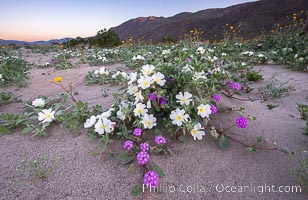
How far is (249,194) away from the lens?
1.26 metres

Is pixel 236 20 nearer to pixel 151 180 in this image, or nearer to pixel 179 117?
pixel 179 117

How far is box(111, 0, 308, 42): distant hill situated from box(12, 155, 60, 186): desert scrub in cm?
2781

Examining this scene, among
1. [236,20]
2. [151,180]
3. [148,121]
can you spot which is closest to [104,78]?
→ [148,121]

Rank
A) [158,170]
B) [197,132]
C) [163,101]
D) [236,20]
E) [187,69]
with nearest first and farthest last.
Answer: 1. [158,170]
2. [197,132]
3. [163,101]
4. [187,69]
5. [236,20]

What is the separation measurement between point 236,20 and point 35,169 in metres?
48.4

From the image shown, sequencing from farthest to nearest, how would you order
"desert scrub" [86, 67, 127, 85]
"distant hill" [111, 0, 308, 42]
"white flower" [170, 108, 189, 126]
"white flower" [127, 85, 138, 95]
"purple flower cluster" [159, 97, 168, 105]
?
"distant hill" [111, 0, 308, 42]
"desert scrub" [86, 67, 127, 85]
"white flower" [127, 85, 138, 95]
"purple flower cluster" [159, 97, 168, 105]
"white flower" [170, 108, 189, 126]

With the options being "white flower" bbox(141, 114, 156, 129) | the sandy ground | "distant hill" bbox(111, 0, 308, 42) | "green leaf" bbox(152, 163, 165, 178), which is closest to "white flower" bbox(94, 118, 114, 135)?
the sandy ground

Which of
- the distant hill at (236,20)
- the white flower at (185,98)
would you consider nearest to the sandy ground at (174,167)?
the white flower at (185,98)

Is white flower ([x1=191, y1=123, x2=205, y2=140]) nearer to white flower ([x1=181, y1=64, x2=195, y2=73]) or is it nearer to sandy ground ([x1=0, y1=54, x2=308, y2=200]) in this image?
sandy ground ([x1=0, y1=54, x2=308, y2=200])

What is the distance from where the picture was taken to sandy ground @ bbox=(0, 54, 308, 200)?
1271 millimetres

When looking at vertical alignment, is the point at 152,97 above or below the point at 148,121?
above

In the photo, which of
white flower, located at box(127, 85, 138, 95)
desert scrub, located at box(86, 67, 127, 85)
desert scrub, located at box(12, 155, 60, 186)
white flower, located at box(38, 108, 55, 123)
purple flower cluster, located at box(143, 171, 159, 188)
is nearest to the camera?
purple flower cluster, located at box(143, 171, 159, 188)

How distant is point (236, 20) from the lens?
140 ft

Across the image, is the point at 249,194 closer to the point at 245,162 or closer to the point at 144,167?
the point at 245,162
